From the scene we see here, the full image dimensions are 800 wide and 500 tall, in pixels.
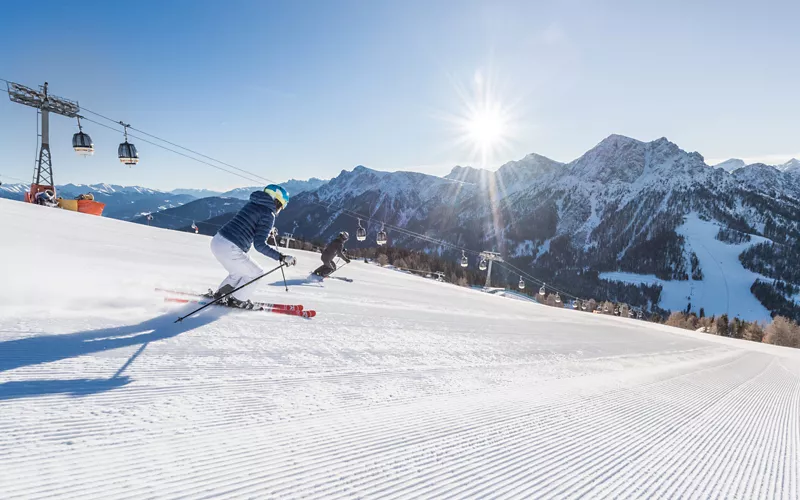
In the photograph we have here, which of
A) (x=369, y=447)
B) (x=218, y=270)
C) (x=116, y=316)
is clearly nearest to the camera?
(x=369, y=447)

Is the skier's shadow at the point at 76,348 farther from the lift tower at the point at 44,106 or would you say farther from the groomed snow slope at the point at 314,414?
the lift tower at the point at 44,106

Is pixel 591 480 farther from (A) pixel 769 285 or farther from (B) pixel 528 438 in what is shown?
(A) pixel 769 285

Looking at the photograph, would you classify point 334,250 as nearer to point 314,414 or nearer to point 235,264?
point 235,264

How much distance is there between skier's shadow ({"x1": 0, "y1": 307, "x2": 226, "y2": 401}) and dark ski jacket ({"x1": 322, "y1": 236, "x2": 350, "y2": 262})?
30.2ft

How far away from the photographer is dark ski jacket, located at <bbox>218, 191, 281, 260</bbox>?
5.77 m

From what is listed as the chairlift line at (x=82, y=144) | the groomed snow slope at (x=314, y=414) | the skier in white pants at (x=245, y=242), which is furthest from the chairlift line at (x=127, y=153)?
the skier in white pants at (x=245, y=242)

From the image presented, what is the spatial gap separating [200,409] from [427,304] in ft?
28.0

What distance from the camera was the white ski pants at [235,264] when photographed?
570 centimetres

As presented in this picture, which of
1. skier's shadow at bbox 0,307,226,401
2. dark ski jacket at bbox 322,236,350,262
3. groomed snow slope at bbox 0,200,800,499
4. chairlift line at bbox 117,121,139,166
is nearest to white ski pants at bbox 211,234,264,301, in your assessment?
groomed snow slope at bbox 0,200,800,499

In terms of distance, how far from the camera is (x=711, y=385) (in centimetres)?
677

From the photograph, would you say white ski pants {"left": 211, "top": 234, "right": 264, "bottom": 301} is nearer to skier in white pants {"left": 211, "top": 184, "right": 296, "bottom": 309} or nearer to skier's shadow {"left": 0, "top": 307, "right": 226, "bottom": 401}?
skier in white pants {"left": 211, "top": 184, "right": 296, "bottom": 309}

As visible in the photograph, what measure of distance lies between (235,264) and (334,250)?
832 cm

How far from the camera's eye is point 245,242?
5.82 meters

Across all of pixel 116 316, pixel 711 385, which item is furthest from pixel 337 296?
pixel 711 385
